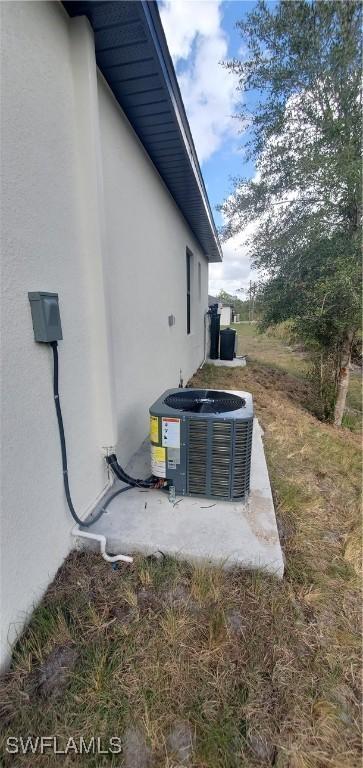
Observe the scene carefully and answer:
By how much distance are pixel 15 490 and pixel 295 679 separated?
136cm

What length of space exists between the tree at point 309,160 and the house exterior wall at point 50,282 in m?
3.02

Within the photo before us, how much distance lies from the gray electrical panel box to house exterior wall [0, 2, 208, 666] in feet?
0.11

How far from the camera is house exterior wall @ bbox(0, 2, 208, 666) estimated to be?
4.10ft

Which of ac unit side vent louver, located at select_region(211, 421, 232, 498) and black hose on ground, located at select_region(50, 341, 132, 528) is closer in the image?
black hose on ground, located at select_region(50, 341, 132, 528)

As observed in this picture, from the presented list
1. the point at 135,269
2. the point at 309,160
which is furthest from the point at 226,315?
the point at 135,269

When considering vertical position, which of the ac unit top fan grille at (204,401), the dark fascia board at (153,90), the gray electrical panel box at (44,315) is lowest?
the ac unit top fan grille at (204,401)

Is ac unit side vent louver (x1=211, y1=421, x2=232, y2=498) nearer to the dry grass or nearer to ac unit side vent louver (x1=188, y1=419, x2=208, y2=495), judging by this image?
ac unit side vent louver (x1=188, y1=419, x2=208, y2=495)

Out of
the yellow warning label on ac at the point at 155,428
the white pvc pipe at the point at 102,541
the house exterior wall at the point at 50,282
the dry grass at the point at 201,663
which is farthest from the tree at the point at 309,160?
the white pvc pipe at the point at 102,541

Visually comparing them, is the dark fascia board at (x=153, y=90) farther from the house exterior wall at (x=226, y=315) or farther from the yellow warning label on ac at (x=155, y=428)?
the house exterior wall at (x=226, y=315)

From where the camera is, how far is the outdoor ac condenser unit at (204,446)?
6.46ft

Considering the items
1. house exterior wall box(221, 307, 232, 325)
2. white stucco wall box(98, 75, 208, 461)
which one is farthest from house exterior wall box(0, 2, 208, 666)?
house exterior wall box(221, 307, 232, 325)

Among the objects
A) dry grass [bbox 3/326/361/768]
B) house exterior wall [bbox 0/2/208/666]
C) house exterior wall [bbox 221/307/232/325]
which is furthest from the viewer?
house exterior wall [bbox 221/307/232/325]

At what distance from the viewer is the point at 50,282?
1517 millimetres

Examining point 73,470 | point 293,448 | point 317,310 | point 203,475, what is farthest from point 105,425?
point 317,310
